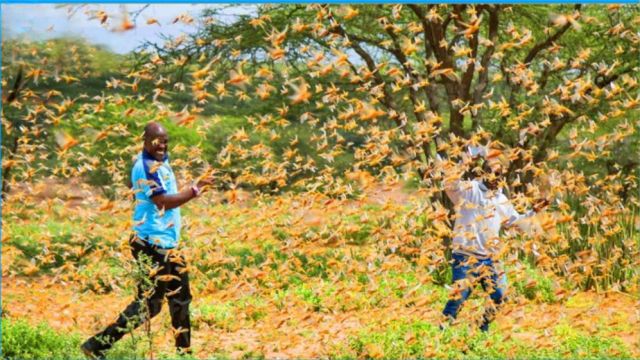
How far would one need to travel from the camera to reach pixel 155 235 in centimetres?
589

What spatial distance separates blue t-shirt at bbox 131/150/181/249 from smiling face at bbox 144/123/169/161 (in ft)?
0.16

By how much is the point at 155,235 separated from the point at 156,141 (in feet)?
1.94

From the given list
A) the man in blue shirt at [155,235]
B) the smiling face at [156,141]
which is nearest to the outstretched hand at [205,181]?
the man in blue shirt at [155,235]

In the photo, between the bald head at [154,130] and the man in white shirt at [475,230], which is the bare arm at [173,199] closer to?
the bald head at [154,130]

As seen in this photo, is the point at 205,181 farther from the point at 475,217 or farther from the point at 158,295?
the point at 475,217

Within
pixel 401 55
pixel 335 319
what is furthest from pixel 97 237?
pixel 335 319

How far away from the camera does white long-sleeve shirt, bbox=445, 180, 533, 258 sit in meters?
6.41

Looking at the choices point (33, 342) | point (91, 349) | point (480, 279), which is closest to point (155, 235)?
point (91, 349)

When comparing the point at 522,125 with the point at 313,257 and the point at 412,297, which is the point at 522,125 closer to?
the point at 313,257

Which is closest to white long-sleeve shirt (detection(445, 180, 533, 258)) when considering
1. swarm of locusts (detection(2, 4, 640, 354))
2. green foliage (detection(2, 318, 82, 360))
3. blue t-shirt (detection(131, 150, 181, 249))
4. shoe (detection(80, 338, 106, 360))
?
swarm of locusts (detection(2, 4, 640, 354))

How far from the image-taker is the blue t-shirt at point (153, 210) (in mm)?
5855

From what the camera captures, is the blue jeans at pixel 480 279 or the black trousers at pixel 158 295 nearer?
the black trousers at pixel 158 295

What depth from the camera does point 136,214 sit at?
593 centimetres

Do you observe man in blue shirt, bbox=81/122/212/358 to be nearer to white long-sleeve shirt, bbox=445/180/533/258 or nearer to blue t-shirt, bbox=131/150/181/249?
blue t-shirt, bbox=131/150/181/249
